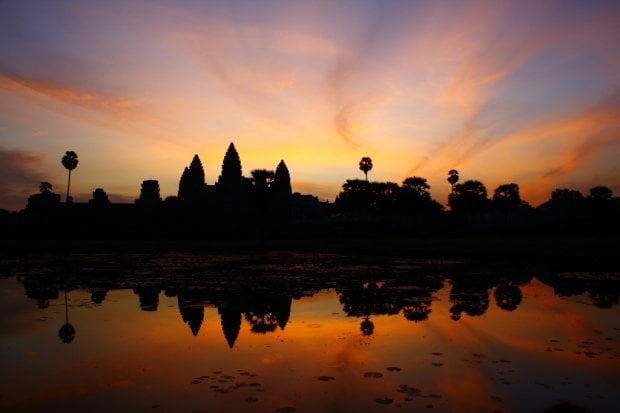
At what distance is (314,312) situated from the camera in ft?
43.7

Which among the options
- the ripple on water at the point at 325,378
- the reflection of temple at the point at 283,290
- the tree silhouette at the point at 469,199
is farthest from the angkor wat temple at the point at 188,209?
the ripple on water at the point at 325,378

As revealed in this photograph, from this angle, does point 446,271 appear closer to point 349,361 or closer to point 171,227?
point 349,361

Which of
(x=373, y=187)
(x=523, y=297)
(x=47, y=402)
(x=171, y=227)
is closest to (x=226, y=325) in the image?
(x=47, y=402)

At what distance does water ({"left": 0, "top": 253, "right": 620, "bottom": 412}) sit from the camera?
6.54 m

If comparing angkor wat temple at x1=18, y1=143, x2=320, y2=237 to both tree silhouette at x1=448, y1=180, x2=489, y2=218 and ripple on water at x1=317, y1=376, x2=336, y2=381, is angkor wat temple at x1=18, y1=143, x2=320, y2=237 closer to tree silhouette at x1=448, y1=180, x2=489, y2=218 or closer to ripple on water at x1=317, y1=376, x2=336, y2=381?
tree silhouette at x1=448, y1=180, x2=489, y2=218

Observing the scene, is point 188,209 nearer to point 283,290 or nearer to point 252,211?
point 252,211

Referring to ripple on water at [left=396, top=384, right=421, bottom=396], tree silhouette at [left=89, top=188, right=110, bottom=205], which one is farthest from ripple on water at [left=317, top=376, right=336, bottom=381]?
tree silhouette at [left=89, top=188, right=110, bottom=205]

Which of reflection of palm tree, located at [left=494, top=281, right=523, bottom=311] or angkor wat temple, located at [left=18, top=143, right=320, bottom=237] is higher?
angkor wat temple, located at [left=18, top=143, right=320, bottom=237]

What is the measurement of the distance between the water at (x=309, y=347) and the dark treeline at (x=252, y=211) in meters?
52.8

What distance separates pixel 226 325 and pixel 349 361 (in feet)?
13.6

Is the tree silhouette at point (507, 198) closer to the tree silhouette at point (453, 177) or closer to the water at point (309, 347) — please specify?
the tree silhouette at point (453, 177)

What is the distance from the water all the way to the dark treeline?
5277cm

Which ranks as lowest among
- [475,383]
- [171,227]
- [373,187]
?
[475,383]

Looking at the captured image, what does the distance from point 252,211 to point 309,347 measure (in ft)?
275
